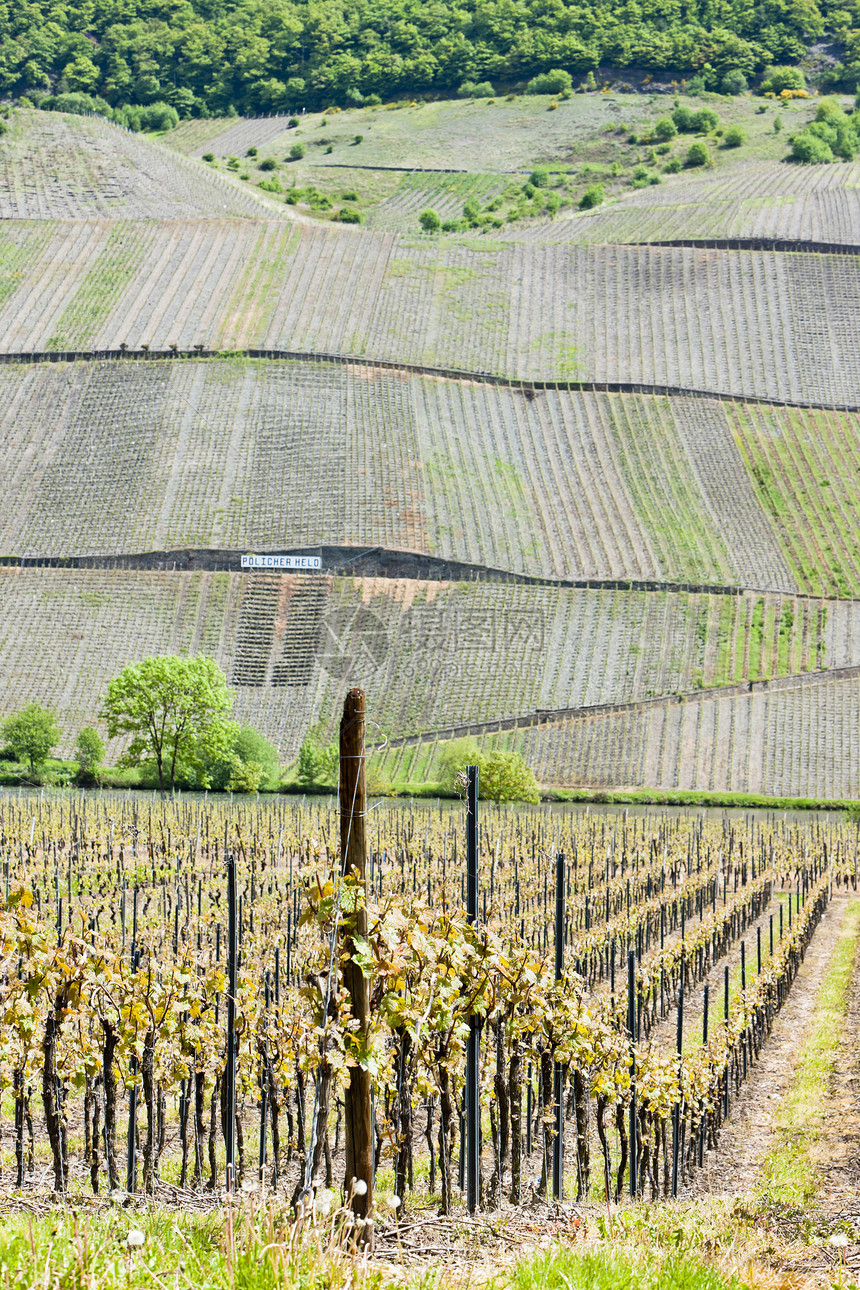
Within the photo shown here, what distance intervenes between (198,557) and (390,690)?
13.9 m

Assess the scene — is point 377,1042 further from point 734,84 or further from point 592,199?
point 734,84

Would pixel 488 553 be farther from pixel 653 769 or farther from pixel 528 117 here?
pixel 528 117

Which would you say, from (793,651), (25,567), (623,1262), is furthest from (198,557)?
(623,1262)

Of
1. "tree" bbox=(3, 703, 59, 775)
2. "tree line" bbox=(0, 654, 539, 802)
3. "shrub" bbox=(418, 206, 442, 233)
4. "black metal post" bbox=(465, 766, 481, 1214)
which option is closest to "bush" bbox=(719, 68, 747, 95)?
"shrub" bbox=(418, 206, 442, 233)

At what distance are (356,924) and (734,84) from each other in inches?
8124

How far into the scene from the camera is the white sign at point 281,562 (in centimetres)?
7694

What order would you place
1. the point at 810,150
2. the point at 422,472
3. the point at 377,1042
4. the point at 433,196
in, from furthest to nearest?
the point at 433,196
the point at 810,150
the point at 422,472
the point at 377,1042

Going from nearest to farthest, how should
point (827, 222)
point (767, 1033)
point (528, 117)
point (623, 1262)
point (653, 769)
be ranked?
point (623, 1262) → point (767, 1033) → point (653, 769) → point (827, 222) → point (528, 117)

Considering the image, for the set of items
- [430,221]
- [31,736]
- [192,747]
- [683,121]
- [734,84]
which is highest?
[734,84]

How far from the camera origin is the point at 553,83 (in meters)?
197

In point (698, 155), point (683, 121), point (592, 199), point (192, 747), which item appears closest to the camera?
point (192, 747)

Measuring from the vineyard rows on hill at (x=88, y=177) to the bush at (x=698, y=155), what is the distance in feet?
189

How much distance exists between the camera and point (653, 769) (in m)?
64.0

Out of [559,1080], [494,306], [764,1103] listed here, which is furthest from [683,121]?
[559,1080]
